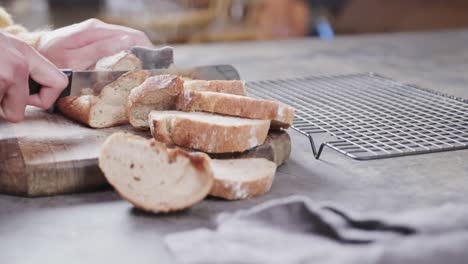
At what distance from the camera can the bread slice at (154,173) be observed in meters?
0.94

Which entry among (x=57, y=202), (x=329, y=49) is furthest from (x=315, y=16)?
(x=57, y=202)

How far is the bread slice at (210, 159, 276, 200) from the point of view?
0.99 m

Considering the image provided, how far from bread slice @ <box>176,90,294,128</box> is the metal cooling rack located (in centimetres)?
10

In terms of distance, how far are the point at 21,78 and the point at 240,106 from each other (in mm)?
408

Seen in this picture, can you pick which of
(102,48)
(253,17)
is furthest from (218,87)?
(253,17)

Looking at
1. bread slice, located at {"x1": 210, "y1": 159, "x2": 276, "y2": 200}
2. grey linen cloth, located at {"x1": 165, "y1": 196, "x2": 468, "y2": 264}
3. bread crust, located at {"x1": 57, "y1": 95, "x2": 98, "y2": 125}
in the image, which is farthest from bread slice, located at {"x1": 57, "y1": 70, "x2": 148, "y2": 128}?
grey linen cloth, located at {"x1": 165, "y1": 196, "x2": 468, "y2": 264}

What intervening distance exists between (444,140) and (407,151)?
0.41ft

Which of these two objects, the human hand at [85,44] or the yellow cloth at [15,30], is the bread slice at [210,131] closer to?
the human hand at [85,44]

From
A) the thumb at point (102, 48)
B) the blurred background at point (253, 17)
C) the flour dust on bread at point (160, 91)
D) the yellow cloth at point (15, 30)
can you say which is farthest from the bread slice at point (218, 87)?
the blurred background at point (253, 17)

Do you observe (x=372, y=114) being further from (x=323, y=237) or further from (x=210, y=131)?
(x=323, y=237)

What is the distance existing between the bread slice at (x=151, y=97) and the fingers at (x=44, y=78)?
0.14 metres

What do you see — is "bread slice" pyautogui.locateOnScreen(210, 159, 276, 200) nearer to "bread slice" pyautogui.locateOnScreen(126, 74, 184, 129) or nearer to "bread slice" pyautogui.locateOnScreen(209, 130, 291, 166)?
A: "bread slice" pyautogui.locateOnScreen(209, 130, 291, 166)

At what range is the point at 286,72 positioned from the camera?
2.10m

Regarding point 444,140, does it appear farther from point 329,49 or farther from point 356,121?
point 329,49
